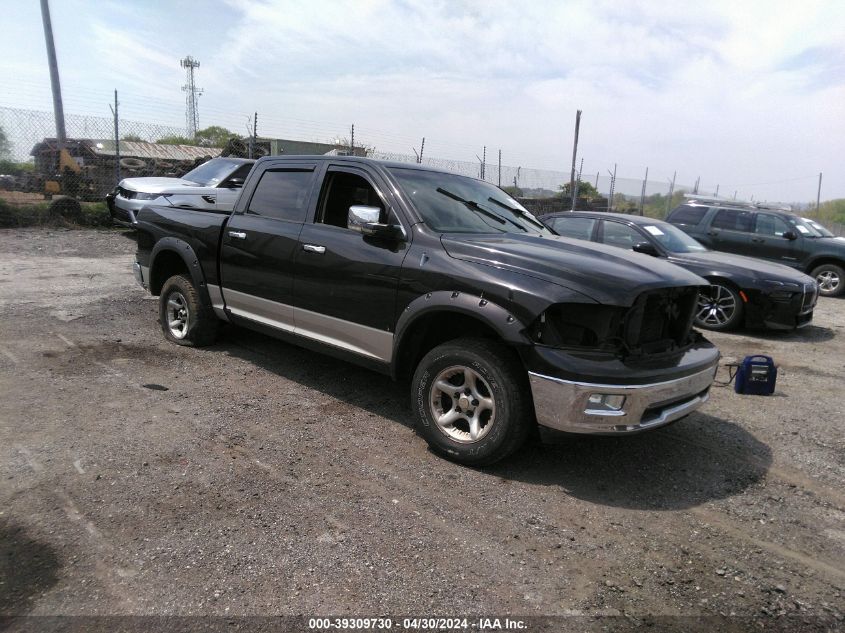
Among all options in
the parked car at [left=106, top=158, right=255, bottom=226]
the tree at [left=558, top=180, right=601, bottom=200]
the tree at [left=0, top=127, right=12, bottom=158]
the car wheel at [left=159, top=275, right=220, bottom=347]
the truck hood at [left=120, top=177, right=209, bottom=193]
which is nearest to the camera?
the car wheel at [left=159, top=275, right=220, bottom=347]

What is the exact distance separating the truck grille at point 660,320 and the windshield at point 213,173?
9.50 metres

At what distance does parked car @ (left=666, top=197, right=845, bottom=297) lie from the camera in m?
11.1

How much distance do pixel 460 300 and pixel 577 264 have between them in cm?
73

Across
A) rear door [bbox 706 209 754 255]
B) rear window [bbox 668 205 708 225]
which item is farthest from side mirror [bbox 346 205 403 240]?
rear door [bbox 706 209 754 255]

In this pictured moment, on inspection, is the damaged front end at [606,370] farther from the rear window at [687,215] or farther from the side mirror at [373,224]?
the rear window at [687,215]

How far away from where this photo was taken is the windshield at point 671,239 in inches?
324

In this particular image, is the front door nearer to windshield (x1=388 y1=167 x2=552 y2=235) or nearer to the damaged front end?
windshield (x1=388 y1=167 x2=552 y2=235)

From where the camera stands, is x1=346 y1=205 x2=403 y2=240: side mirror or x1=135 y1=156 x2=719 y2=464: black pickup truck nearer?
x1=135 y1=156 x2=719 y2=464: black pickup truck

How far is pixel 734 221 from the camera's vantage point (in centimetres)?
1111

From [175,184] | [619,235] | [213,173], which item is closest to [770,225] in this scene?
[619,235]

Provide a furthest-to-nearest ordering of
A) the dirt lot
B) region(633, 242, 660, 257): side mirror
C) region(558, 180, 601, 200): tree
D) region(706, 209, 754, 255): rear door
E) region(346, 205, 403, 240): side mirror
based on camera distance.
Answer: region(558, 180, 601, 200): tree → region(706, 209, 754, 255): rear door → region(633, 242, 660, 257): side mirror → region(346, 205, 403, 240): side mirror → the dirt lot

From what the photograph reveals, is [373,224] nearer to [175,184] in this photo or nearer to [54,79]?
[175,184]

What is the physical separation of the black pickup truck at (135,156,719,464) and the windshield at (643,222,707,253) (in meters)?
3.88

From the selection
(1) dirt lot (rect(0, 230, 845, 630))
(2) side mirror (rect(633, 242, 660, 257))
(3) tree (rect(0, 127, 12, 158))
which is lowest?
(1) dirt lot (rect(0, 230, 845, 630))
